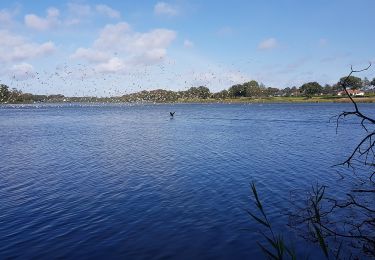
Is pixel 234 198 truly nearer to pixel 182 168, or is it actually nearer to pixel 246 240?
pixel 246 240

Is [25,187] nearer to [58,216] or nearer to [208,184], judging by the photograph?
[58,216]

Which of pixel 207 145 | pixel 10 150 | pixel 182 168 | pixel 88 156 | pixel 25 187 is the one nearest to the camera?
pixel 25 187

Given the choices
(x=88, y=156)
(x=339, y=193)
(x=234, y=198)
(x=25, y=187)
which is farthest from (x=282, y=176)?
(x=88, y=156)

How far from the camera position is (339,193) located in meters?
25.8

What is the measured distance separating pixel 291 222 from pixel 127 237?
9.16 metres

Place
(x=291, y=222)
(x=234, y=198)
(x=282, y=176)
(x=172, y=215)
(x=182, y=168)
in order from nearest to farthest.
Result: (x=291, y=222) < (x=172, y=215) < (x=234, y=198) < (x=282, y=176) < (x=182, y=168)

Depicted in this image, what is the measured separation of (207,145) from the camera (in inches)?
2157

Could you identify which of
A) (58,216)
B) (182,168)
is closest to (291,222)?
(58,216)

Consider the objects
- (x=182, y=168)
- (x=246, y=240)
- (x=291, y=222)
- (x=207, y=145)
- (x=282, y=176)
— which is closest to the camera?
(x=246, y=240)

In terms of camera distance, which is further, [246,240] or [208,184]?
[208,184]

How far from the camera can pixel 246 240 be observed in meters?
17.7

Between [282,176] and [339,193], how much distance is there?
21.3 ft

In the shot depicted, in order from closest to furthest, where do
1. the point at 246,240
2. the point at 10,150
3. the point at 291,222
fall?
the point at 246,240
the point at 291,222
the point at 10,150

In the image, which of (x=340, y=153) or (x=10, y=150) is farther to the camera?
(x=10, y=150)
